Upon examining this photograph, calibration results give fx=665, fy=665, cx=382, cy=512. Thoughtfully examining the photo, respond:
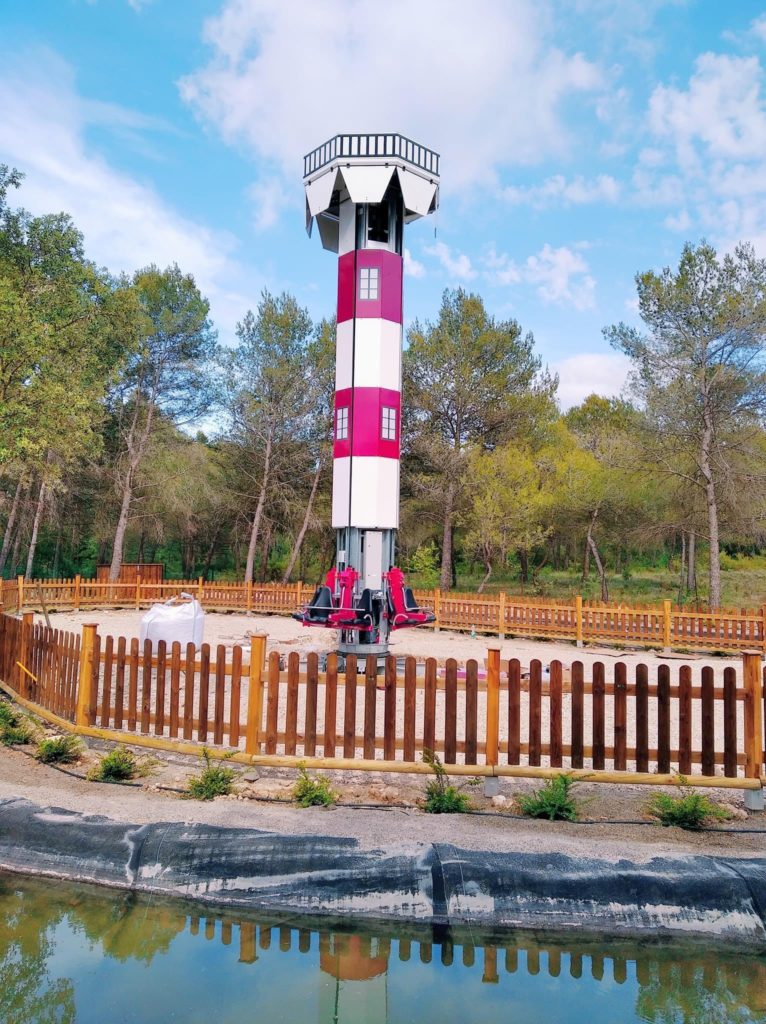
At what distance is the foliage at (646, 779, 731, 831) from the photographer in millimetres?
5352

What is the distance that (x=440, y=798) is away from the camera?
5598mm

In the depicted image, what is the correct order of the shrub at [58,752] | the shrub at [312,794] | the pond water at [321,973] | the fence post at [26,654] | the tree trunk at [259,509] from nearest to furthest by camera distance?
1. the pond water at [321,973]
2. the shrub at [312,794]
3. the shrub at [58,752]
4. the fence post at [26,654]
5. the tree trunk at [259,509]

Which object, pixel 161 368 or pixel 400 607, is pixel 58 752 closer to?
pixel 400 607

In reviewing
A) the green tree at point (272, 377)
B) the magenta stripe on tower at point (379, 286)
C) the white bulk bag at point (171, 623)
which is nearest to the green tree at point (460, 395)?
the green tree at point (272, 377)

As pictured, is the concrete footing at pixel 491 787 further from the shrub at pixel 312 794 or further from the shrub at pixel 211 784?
the shrub at pixel 211 784

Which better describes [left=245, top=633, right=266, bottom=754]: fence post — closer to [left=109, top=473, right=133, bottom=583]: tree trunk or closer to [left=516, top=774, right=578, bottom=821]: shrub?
[left=516, top=774, right=578, bottom=821]: shrub

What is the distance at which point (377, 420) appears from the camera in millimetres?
13242

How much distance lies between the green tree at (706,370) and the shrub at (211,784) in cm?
2038

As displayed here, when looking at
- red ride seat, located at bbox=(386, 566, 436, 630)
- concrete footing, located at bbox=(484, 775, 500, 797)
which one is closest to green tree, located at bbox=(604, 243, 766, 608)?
red ride seat, located at bbox=(386, 566, 436, 630)

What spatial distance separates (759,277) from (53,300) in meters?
23.0

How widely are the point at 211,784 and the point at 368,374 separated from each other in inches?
362

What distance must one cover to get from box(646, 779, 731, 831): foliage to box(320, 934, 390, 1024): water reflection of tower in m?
2.68

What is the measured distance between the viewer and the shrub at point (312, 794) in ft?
18.5

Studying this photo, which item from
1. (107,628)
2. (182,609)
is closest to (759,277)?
(182,609)
